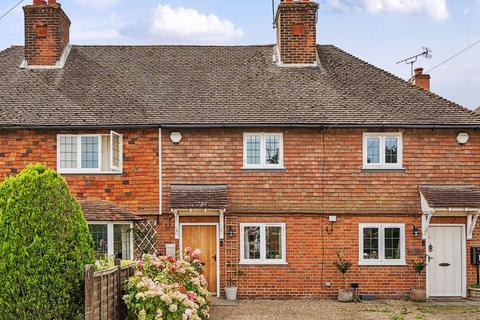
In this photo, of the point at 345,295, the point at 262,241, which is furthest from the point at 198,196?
the point at 345,295

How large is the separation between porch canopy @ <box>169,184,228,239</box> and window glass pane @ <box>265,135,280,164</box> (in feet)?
5.16

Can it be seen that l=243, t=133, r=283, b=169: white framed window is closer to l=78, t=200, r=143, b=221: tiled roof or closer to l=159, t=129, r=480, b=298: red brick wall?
l=159, t=129, r=480, b=298: red brick wall

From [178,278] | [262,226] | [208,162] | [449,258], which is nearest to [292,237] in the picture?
[262,226]

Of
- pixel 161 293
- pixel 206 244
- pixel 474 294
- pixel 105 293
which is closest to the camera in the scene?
pixel 105 293

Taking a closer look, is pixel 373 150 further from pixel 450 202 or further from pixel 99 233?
pixel 99 233

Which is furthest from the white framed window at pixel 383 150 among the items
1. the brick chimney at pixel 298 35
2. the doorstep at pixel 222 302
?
the doorstep at pixel 222 302

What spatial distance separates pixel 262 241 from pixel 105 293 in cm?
936

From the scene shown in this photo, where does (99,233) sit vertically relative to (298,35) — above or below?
below

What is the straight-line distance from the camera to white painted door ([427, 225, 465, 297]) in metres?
20.5

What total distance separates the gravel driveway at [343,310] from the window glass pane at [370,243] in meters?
1.47

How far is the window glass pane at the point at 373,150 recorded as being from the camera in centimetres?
2064

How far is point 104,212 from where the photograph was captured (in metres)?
19.6

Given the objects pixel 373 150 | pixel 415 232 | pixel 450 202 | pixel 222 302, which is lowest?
pixel 222 302

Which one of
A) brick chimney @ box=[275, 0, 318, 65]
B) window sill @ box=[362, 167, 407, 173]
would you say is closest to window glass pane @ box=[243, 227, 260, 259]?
window sill @ box=[362, 167, 407, 173]
